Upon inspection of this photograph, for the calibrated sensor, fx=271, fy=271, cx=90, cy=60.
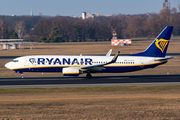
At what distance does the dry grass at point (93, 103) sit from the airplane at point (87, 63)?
8.70 meters

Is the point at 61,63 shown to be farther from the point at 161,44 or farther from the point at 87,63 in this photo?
the point at 161,44

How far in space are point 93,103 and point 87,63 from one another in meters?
17.1

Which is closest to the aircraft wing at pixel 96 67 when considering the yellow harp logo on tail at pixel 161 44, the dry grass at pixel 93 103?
the dry grass at pixel 93 103

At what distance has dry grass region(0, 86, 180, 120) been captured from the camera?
21125 mm

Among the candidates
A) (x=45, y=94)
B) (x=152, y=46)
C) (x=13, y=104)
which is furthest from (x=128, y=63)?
(x=13, y=104)

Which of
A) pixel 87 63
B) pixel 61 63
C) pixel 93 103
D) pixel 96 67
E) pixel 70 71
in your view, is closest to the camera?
pixel 93 103

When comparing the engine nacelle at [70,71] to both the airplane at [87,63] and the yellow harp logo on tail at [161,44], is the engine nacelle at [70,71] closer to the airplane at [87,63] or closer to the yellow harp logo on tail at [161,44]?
the airplane at [87,63]

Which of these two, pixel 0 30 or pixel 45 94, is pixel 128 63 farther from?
pixel 0 30

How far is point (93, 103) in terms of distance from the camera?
2533cm

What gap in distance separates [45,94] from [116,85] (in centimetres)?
1018


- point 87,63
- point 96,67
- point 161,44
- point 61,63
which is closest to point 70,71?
point 61,63

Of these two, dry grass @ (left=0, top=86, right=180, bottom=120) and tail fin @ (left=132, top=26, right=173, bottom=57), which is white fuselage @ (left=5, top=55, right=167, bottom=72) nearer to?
tail fin @ (left=132, top=26, right=173, bottom=57)

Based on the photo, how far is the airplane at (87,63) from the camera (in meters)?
41.2

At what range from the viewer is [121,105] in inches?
965
